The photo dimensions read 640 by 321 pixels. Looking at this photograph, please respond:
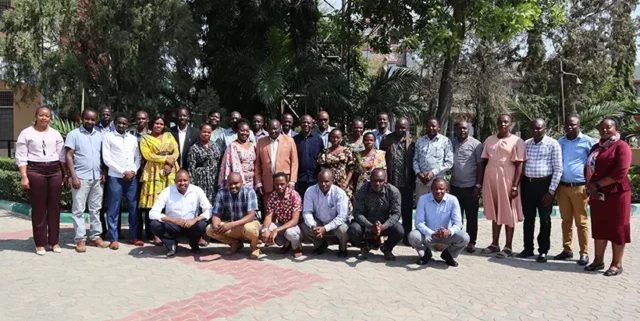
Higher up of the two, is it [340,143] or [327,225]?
[340,143]

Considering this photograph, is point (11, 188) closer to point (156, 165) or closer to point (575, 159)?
point (156, 165)

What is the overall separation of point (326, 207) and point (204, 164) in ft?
5.65

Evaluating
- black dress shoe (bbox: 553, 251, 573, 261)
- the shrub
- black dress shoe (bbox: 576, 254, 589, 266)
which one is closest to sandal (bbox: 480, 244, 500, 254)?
black dress shoe (bbox: 553, 251, 573, 261)

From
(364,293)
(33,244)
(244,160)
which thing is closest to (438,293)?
(364,293)

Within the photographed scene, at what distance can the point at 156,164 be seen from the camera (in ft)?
22.5

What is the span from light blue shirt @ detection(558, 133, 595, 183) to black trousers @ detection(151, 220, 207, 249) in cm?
432

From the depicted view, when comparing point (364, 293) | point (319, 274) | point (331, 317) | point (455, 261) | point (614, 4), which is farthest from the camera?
point (614, 4)

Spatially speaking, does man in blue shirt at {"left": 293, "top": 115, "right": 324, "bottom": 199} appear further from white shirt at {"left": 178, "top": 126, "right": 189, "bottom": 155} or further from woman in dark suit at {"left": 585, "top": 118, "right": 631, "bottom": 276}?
woman in dark suit at {"left": 585, "top": 118, "right": 631, "bottom": 276}

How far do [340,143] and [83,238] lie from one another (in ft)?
11.1

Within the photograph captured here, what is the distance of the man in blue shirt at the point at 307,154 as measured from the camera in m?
7.15

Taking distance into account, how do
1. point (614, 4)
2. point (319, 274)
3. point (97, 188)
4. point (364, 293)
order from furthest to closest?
point (614, 4), point (97, 188), point (319, 274), point (364, 293)

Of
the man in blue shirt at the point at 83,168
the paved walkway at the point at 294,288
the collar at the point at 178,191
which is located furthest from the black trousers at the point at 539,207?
the man in blue shirt at the point at 83,168

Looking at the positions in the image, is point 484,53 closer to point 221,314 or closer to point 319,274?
point 319,274

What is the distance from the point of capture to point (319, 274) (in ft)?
18.9
